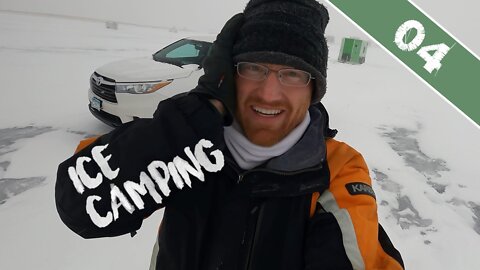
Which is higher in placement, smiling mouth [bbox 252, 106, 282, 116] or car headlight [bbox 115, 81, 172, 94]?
smiling mouth [bbox 252, 106, 282, 116]

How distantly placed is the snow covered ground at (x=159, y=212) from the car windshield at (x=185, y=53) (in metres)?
1.49

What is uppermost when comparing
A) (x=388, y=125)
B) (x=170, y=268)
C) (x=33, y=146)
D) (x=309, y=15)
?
(x=309, y=15)

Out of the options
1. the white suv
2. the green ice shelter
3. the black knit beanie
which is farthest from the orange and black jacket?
the green ice shelter

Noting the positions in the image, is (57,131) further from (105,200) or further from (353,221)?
(353,221)

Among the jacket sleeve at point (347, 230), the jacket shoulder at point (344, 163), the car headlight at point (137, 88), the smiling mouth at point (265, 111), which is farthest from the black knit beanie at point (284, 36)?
the car headlight at point (137, 88)

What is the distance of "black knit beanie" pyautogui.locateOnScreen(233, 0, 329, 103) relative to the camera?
1105 mm

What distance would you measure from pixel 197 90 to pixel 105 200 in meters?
0.49

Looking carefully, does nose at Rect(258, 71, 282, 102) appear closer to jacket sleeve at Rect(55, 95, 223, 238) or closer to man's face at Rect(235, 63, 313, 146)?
man's face at Rect(235, 63, 313, 146)

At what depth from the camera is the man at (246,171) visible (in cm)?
101

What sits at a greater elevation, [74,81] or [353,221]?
[353,221]

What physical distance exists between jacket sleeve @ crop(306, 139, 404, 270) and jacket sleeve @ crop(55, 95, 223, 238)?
0.42 m

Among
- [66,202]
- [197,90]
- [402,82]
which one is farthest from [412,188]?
[402,82]

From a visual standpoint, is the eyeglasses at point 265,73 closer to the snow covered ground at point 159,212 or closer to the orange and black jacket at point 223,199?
the orange and black jacket at point 223,199

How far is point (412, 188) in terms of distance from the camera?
3615mm
